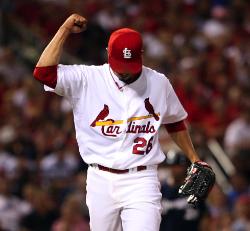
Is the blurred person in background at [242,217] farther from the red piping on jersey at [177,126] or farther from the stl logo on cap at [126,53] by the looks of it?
the stl logo on cap at [126,53]

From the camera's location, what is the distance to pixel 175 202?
837 cm

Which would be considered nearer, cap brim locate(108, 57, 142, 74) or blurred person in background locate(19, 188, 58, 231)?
cap brim locate(108, 57, 142, 74)

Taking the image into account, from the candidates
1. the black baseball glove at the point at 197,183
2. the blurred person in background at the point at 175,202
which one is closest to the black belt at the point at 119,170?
the black baseball glove at the point at 197,183

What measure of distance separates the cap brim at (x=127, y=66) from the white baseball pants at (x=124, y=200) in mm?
690

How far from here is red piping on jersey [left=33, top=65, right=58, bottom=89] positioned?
590 cm

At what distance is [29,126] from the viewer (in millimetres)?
12672

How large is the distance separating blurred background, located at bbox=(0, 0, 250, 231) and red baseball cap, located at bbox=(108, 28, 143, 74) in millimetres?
2499

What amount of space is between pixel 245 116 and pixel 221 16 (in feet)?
11.3

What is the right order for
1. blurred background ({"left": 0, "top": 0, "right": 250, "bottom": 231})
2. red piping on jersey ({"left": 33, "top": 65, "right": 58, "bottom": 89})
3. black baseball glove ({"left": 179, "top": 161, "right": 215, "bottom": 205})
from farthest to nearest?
blurred background ({"left": 0, "top": 0, "right": 250, "bottom": 231}), black baseball glove ({"left": 179, "top": 161, "right": 215, "bottom": 205}), red piping on jersey ({"left": 33, "top": 65, "right": 58, "bottom": 89})

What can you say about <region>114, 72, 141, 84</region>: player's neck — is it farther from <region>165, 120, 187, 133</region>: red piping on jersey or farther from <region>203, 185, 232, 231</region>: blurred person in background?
<region>203, 185, 232, 231</region>: blurred person in background

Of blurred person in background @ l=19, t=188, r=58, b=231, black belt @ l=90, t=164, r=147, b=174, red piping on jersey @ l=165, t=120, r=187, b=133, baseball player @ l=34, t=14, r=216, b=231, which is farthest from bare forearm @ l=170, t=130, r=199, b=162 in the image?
blurred person in background @ l=19, t=188, r=58, b=231

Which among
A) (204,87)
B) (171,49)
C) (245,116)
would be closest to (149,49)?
(171,49)

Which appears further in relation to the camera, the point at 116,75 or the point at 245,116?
the point at 245,116

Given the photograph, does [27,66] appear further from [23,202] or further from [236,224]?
[236,224]
